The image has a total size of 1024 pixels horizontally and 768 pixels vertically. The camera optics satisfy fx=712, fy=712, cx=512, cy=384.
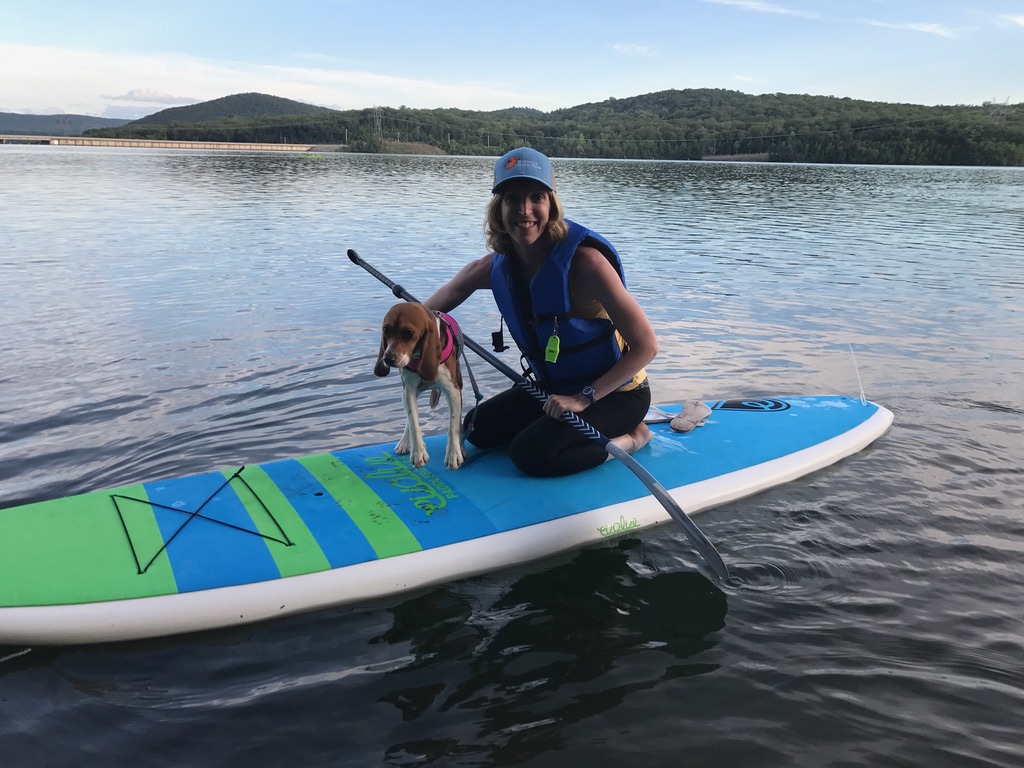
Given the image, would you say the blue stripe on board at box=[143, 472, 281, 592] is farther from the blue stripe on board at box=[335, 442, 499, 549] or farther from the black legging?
the black legging

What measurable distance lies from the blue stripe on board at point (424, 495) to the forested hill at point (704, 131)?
97.0 meters

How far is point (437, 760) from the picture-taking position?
2701 millimetres

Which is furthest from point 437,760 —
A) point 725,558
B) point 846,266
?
point 846,266

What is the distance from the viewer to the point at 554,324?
4.18 m

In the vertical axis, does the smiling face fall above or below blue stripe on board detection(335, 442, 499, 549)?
above

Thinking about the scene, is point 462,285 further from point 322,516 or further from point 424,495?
point 322,516

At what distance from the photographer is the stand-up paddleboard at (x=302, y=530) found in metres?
3.18

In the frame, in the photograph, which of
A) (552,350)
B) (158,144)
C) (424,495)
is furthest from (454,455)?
(158,144)

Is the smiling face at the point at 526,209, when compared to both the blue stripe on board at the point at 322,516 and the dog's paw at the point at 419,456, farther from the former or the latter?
the blue stripe on board at the point at 322,516

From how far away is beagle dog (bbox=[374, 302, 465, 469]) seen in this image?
3631 millimetres

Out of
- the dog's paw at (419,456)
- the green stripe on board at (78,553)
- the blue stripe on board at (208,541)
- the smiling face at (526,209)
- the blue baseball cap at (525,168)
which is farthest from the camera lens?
the dog's paw at (419,456)

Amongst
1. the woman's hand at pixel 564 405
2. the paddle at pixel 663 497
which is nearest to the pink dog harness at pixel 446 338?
the paddle at pixel 663 497

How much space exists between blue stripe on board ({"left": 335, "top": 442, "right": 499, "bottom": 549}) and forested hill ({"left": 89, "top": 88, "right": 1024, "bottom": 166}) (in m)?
97.0

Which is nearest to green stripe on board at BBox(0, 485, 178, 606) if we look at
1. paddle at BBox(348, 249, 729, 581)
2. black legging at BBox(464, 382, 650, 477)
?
paddle at BBox(348, 249, 729, 581)
